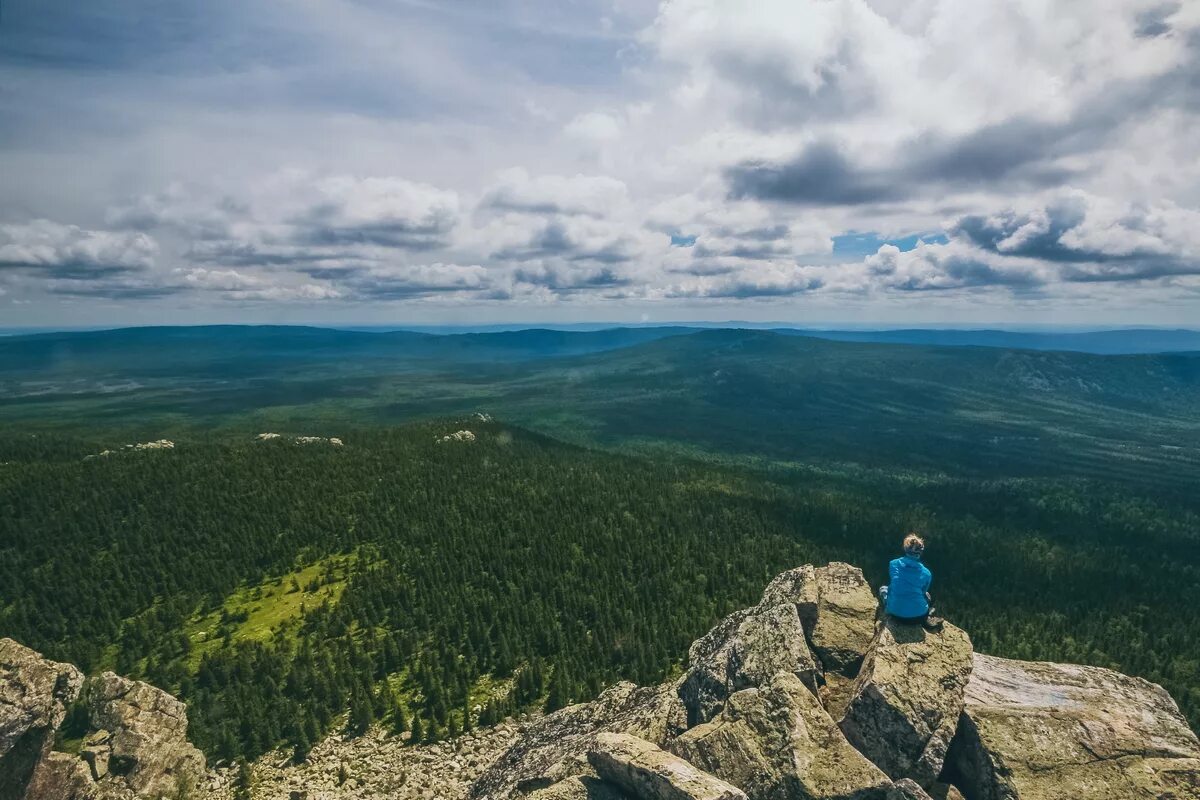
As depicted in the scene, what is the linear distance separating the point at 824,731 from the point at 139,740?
32.3 meters

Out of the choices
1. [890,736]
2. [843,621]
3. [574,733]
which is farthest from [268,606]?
[890,736]

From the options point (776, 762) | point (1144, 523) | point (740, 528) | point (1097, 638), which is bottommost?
point (1144, 523)

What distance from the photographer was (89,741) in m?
26.7

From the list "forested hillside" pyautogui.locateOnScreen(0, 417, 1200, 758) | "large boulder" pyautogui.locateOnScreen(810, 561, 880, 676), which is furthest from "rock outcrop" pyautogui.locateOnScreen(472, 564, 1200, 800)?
"forested hillside" pyautogui.locateOnScreen(0, 417, 1200, 758)

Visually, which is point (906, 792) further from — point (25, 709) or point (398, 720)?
point (25, 709)

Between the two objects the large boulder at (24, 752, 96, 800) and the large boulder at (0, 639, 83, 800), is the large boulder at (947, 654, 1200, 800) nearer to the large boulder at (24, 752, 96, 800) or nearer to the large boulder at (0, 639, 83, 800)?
the large boulder at (24, 752, 96, 800)

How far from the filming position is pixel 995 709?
1573 centimetres

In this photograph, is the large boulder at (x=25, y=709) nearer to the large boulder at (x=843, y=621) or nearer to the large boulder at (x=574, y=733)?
the large boulder at (x=574, y=733)

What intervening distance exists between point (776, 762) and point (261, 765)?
27.3 metres

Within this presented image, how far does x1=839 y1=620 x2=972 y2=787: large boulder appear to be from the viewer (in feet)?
48.5

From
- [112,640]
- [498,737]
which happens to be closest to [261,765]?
[498,737]

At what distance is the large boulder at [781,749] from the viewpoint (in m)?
13.8

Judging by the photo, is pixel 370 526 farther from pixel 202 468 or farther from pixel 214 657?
pixel 202 468

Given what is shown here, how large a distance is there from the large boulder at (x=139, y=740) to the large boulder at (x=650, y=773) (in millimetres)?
23877
